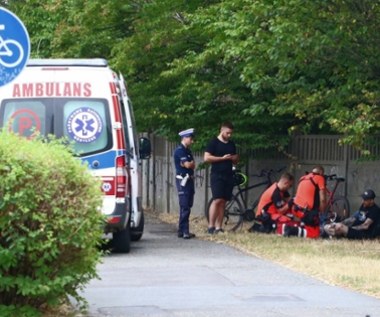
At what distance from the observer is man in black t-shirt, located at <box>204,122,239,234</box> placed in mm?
18141

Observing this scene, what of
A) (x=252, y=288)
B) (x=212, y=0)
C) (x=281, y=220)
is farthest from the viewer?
(x=212, y=0)

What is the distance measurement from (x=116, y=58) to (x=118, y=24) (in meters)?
1.41

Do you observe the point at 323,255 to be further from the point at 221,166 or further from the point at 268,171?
the point at 268,171

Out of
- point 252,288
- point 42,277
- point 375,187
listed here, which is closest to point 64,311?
point 42,277

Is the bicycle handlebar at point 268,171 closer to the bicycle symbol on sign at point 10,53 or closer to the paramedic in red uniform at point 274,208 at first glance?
the paramedic in red uniform at point 274,208

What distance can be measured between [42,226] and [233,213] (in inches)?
431

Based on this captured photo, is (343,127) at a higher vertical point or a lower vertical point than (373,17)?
lower

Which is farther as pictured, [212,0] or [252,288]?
[212,0]

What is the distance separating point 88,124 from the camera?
14.9m

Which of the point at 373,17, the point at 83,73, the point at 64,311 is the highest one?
the point at 373,17

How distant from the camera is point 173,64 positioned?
19562 millimetres

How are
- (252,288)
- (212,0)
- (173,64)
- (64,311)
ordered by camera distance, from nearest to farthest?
1. (64,311)
2. (252,288)
3. (173,64)
4. (212,0)

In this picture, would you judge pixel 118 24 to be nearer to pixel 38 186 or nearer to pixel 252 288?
pixel 252 288

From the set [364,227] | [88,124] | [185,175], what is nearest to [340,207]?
[364,227]
